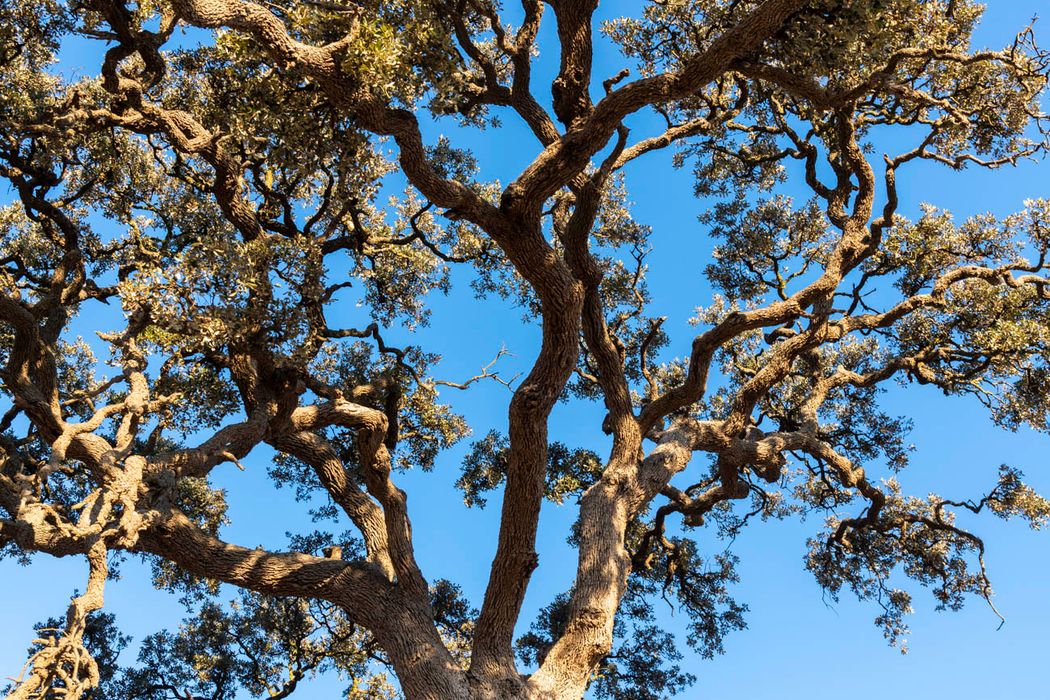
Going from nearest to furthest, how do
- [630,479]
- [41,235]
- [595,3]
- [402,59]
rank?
[402,59]
[595,3]
[630,479]
[41,235]

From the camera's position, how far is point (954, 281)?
1426cm

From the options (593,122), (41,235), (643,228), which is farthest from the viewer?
(643,228)

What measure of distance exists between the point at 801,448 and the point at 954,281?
3.94 m

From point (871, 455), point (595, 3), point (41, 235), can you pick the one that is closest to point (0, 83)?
point (41, 235)

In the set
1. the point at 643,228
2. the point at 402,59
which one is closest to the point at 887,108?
the point at 643,228

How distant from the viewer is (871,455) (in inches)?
667

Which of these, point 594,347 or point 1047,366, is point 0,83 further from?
point 1047,366

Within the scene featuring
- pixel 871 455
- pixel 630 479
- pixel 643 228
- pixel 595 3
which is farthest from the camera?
pixel 871 455

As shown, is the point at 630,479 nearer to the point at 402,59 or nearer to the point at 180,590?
the point at 402,59

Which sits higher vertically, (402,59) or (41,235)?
(41,235)

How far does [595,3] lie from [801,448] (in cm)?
794

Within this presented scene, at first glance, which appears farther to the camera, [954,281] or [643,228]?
[643,228]

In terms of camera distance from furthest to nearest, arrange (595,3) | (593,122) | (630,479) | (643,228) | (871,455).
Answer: (871,455)
(643,228)
(630,479)
(595,3)
(593,122)

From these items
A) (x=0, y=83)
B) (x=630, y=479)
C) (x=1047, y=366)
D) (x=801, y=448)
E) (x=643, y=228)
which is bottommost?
(x=630, y=479)
